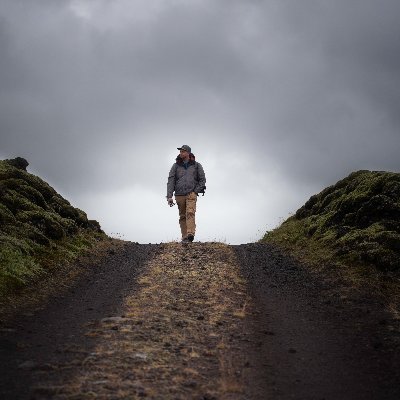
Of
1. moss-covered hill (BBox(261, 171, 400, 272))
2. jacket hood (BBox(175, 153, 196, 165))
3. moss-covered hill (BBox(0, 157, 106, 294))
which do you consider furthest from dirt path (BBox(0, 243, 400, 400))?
jacket hood (BBox(175, 153, 196, 165))

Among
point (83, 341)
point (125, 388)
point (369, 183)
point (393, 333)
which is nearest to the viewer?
point (125, 388)

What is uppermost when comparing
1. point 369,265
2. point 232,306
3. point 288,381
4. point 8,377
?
point 369,265

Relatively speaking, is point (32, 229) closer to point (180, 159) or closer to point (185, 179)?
point (185, 179)

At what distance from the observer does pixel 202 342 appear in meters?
6.80

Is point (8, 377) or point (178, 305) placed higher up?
point (178, 305)

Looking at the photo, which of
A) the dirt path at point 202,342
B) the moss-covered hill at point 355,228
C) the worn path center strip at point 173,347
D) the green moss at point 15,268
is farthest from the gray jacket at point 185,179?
the green moss at point 15,268

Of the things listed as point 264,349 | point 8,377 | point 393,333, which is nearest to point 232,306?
point 264,349

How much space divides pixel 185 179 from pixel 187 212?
150 centimetres

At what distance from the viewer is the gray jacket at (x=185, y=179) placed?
19109 mm

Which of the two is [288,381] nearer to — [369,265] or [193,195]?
[369,265]

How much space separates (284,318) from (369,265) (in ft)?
12.4

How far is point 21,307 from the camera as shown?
27.2 feet

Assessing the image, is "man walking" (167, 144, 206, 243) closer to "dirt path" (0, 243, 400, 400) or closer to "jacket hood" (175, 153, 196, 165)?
"jacket hood" (175, 153, 196, 165)

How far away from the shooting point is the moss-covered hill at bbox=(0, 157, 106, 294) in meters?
10.4
